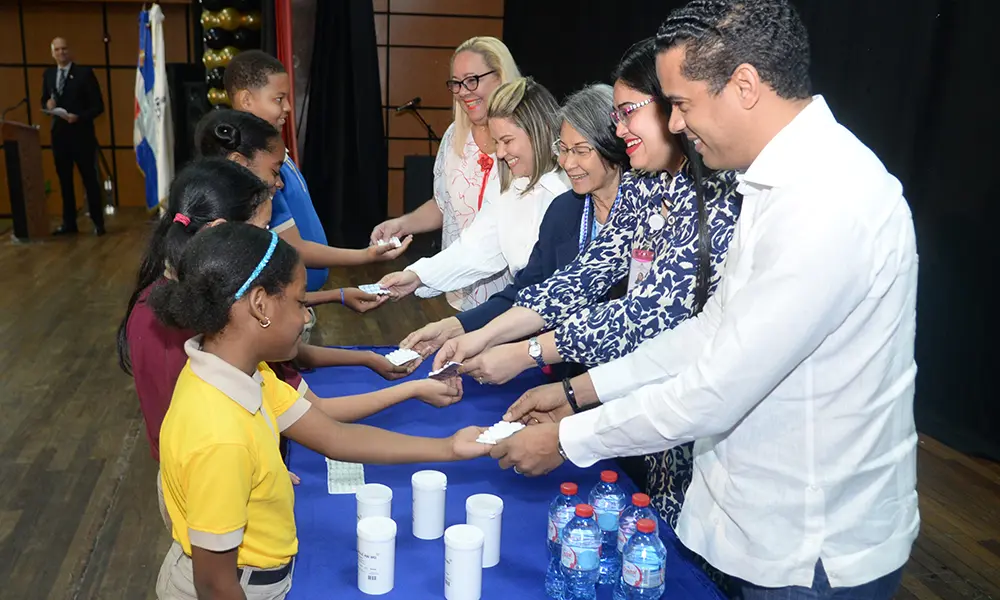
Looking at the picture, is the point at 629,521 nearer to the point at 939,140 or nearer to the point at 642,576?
the point at 642,576

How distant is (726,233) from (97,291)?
19.0 feet

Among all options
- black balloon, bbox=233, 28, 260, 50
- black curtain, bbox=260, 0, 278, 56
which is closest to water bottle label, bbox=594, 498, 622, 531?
black curtain, bbox=260, 0, 278, 56

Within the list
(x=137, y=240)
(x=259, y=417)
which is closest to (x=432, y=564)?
(x=259, y=417)

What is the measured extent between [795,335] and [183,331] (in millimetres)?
1031

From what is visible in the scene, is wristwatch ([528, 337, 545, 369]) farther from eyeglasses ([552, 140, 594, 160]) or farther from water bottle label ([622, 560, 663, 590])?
water bottle label ([622, 560, 663, 590])

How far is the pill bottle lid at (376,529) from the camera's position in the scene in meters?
1.36

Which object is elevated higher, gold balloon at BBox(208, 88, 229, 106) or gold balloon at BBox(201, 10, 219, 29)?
gold balloon at BBox(201, 10, 219, 29)

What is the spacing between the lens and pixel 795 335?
1.13 metres

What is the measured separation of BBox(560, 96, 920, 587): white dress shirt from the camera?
1.12m

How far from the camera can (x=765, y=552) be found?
47.5 inches

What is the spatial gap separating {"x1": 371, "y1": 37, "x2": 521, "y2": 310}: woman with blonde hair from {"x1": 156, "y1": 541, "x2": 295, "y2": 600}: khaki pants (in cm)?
156

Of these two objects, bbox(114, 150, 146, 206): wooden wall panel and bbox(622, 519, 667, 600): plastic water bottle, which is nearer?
bbox(622, 519, 667, 600): plastic water bottle

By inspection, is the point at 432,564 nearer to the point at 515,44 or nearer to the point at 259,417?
the point at 259,417

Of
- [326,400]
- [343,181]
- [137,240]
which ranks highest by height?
[326,400]
